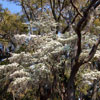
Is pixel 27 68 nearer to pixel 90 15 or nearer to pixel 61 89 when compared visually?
pixel 61 89

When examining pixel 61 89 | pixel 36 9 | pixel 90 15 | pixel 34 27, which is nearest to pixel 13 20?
pixel 36 9

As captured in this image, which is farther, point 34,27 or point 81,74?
point 34,27

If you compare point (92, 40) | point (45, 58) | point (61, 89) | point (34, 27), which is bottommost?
point (61, 89)

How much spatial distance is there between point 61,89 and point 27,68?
6.79ft

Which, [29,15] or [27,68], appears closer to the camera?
[27,68]

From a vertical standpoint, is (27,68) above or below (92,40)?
below

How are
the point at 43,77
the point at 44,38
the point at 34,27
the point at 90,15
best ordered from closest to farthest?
the point at 90,15, the point at 43,77, the point at 44,38, the point at 34,27

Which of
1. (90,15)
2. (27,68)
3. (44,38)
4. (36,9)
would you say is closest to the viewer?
(90,15)

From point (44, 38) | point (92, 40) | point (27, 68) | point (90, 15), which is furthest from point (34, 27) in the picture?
point (90, 15)

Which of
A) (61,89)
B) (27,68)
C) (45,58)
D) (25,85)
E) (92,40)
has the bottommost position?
(61,89)

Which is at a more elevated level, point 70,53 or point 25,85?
point 70,53

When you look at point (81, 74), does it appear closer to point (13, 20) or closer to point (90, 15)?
point (90, 15)

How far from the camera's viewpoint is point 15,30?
1204 cm

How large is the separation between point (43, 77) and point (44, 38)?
7.07 ft
